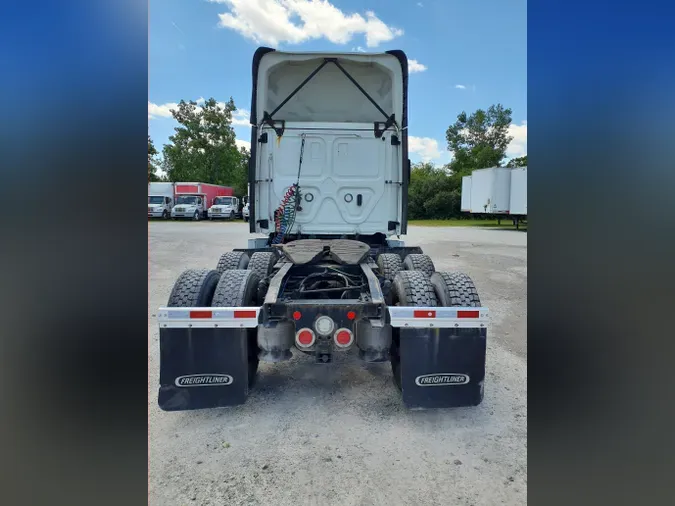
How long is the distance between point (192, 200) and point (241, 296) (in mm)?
30138

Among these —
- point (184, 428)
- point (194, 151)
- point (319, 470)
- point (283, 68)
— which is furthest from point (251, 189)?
point (194, 151)

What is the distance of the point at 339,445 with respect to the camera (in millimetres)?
2703

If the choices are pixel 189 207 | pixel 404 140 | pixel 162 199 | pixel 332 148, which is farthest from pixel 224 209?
pixel 404 140

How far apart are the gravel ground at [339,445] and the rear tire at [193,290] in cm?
88

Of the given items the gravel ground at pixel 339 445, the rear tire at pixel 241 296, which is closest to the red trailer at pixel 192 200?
the gravel ground at pixel 339 445

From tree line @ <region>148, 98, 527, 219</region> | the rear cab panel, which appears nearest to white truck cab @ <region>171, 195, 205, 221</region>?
tree line @ <region>148, 98, 527, 219</region>

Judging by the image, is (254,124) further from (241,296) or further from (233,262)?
(241,296)

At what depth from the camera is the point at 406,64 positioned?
508cm

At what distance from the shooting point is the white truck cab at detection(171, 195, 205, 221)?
98.7 feet

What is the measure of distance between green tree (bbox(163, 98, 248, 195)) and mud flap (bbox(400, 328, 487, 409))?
140 ft

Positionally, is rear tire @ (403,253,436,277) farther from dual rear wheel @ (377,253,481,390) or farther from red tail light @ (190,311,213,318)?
red tail light @ (190,311,213,318)
